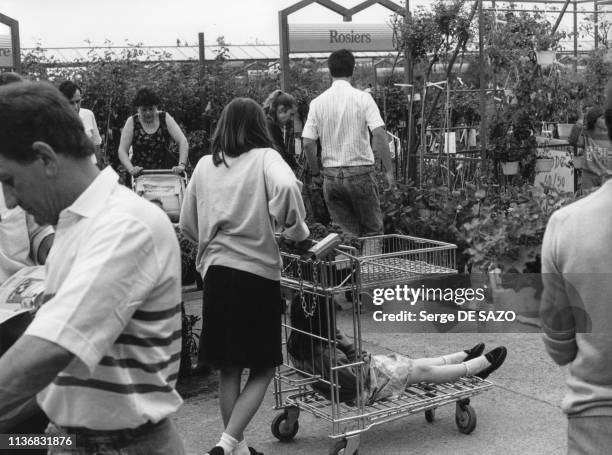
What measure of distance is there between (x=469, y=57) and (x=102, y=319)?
396 inches

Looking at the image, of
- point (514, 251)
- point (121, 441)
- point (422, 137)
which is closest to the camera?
point (121, 441)

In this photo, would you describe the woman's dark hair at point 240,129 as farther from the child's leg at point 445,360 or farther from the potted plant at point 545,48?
the potted plant at point 545,48

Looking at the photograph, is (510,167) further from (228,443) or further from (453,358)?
(228,443)

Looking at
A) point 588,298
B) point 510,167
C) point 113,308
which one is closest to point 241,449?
point 588,298

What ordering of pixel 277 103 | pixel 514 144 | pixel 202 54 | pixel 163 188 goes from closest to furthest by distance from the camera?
pixel 277 103, pixel 163 188, pixel 514 144, pixel 202 54

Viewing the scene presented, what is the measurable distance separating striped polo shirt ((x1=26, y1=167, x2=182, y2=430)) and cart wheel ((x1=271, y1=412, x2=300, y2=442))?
2783 millimetres

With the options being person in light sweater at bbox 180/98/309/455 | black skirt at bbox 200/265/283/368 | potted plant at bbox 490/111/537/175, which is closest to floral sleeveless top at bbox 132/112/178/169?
potted plant at bbox 490/111/537/175

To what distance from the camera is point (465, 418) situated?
494 cm

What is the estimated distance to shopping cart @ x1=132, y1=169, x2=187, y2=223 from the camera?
7379 millimetres

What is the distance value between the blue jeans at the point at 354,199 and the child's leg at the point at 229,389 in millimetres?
3219

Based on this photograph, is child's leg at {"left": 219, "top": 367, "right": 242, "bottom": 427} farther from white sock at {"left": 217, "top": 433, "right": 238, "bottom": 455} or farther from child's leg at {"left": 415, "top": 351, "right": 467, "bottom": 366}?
child's leg at {"left": 415, "top": 351, "right": 467, "bottom": 366}

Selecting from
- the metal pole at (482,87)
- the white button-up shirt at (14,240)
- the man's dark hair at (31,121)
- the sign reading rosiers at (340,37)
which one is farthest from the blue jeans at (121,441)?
the sign reading rosiers at (340,37)

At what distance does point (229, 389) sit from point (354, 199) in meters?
3.27

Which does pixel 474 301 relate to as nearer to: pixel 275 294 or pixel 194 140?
pixel 275 294
